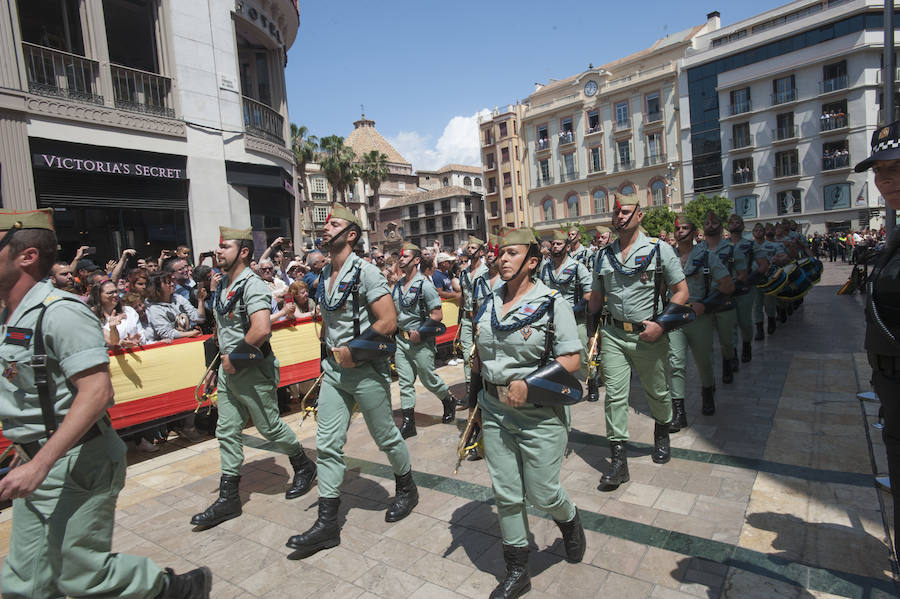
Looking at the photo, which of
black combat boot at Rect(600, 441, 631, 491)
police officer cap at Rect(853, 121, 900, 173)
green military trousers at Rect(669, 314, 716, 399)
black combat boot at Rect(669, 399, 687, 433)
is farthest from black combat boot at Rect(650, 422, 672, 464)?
police officer cap at Rect(853, 121, 900, 173)

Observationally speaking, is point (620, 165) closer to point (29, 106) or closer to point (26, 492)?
point (29, 106)

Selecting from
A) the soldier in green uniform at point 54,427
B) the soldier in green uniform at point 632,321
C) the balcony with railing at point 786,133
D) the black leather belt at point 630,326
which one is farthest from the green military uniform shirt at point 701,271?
the balcony with railing at point 786,133

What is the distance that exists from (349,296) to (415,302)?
241 centimetres

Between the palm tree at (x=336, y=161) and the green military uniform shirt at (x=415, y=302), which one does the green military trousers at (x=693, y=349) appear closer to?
the green military uniform shirt at (x=415, y=302)

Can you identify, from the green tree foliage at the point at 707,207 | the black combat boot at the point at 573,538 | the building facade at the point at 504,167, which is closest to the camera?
the black combat boot at the point at 573,538

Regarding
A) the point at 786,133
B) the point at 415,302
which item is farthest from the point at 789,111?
the point at 415,302

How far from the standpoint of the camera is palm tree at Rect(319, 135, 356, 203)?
4950 centimetres

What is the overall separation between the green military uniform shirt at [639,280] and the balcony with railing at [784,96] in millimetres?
44837

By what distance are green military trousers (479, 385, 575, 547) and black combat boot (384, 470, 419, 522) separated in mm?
1298

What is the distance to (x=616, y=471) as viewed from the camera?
440 centimetres

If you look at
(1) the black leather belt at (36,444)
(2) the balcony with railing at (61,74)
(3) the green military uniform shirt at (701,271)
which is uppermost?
(2) the balcony with railing at (61,74)

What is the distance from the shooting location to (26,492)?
7.25 feet

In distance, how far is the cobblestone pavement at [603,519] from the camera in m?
3.20

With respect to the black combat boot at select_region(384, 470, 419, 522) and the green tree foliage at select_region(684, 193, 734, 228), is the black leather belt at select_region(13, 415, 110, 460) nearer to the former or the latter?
the black combat boot at select_region(384, 470, 419, 522)
